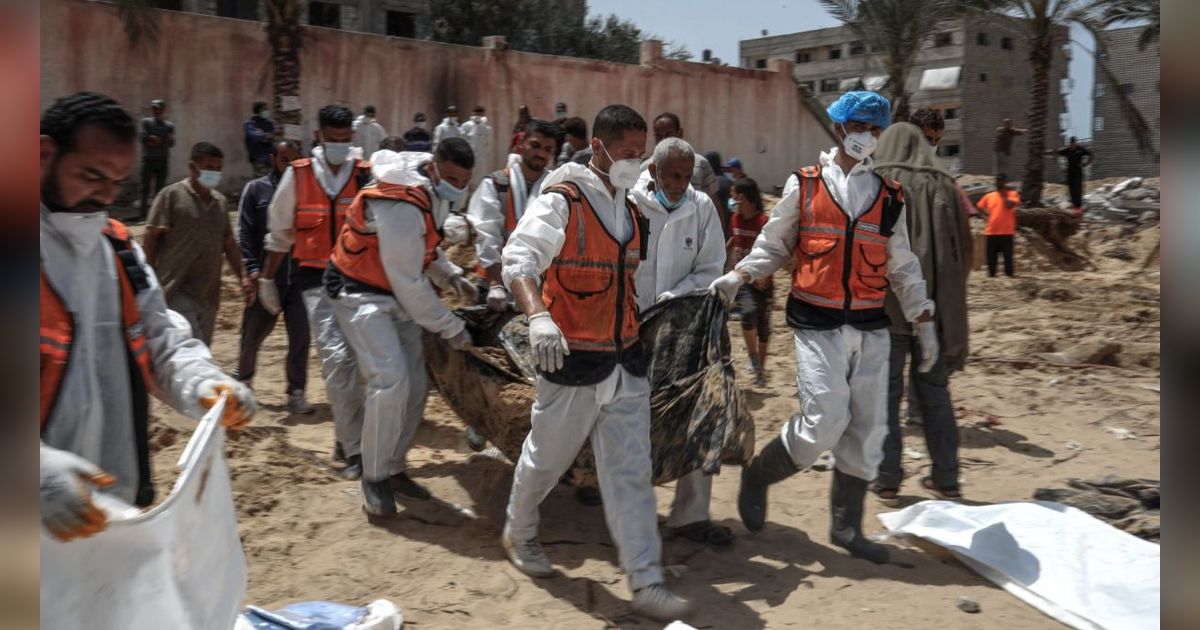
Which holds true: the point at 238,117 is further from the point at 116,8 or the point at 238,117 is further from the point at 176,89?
the point at 116,8

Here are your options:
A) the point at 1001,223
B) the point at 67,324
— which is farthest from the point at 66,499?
the point at 1001,223

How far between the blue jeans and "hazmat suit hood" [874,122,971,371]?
123 millimetres

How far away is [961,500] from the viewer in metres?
5.70

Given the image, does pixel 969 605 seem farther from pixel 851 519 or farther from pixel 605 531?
pixel 605 531

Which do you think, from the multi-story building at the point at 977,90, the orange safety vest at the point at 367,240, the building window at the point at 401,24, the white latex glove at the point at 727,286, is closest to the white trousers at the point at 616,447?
the white latex glove at the point at 727,286

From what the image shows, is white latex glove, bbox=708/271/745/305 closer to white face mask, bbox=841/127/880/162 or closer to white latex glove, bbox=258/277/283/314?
white face mask, bbox=841/127/880/162

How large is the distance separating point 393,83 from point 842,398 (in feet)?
52.9

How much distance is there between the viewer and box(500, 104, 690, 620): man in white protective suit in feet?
13.5

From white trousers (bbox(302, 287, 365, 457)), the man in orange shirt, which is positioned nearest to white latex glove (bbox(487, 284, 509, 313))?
white trousers (bbox(302, 287, 365, 457))

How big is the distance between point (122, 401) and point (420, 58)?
17638mm

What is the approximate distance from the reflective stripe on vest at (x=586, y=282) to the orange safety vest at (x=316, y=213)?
2.28 metres

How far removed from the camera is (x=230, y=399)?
9.07ft

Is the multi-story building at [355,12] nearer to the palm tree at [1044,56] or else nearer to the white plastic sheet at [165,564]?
the palm tree at [1044,56]

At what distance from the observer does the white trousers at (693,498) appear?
496cm
